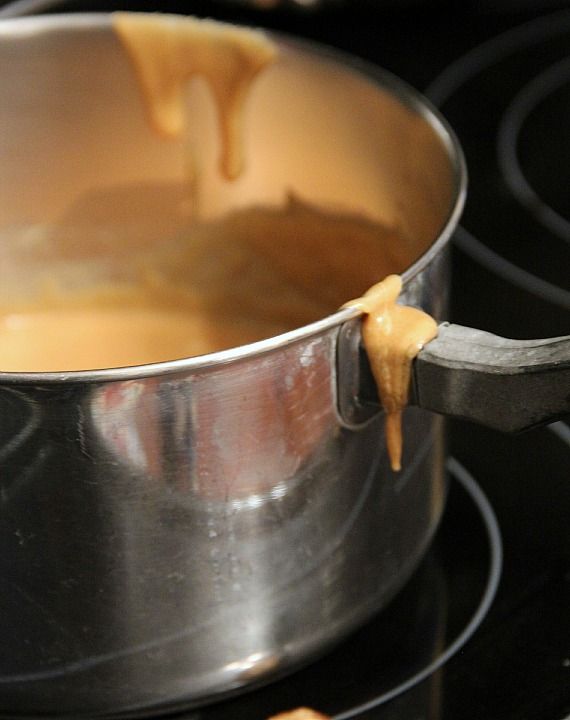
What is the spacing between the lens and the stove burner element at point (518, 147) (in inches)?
29.9

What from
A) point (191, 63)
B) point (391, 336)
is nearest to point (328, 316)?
point (391, 336)

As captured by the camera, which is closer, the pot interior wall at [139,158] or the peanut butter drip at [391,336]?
the peanut butter drip at [391,336]

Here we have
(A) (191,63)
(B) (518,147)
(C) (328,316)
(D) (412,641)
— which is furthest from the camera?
(B) (518,147)

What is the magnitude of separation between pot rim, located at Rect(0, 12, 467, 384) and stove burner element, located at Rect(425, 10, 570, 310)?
17cm

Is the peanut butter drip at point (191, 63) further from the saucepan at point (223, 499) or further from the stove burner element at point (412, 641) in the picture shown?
the stove burner element at point (412, 641)

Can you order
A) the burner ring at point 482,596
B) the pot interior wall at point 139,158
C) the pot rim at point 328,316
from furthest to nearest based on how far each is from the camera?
the pot interior wall at point 139,158 < the burner ring at point 482,596 < the pot rim at point 328,316

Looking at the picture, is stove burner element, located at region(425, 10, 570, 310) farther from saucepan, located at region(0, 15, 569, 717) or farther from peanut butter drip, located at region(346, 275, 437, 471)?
peanut butter drip, located at region(346, 275, 437, 471)

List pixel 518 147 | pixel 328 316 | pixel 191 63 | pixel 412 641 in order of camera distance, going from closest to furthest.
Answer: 1. pixel 328 316
2. pixel 412 641
3. pixel 191 63
4. pixel 518 147

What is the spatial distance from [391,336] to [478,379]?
0.04m

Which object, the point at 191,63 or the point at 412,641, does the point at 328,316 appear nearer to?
the point at 412,641

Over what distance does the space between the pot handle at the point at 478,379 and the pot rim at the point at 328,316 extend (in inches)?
1.0

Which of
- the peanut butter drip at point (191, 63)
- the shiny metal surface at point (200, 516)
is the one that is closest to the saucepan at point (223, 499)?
the shiny metal surface at point (200, 516)

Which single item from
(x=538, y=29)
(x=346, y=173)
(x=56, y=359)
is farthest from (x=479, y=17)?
(x=56, y=359)

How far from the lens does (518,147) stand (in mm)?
855
